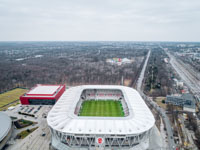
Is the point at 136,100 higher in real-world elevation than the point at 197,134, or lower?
higher

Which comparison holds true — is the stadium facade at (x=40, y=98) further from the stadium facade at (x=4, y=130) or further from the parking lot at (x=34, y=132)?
the stadium facade at (x=4, y=130)

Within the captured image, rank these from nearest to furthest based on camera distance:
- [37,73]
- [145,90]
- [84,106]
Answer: [84,106]
[145,90]
[37,73]

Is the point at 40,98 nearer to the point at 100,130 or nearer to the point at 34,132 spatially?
the point at 34,132

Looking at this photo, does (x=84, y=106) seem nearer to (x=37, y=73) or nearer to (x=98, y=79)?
(x=98, y=79)

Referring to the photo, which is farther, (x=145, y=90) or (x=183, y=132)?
(x=145, y=90)

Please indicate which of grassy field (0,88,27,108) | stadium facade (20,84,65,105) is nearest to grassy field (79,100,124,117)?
stadium facade (20,84,65,105)

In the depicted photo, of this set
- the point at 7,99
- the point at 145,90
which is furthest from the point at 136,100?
the point at 7,99
